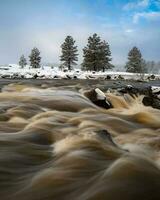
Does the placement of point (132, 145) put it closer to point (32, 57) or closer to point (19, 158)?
point (19, 158)

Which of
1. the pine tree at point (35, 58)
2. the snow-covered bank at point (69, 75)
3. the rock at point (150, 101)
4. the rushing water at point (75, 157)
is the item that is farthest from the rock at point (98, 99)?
the pine tree at point (35, 58)

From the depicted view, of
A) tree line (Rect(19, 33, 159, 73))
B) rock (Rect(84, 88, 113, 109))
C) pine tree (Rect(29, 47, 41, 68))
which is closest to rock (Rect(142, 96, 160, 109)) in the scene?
rock (Rect(84, 88, 113, 109))

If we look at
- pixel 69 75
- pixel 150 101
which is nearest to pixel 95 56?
pixel 69 75

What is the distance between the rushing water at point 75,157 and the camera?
388 cm

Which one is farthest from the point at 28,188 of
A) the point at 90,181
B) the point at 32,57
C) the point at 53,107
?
the point at 32,57

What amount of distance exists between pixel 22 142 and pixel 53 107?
4.19m

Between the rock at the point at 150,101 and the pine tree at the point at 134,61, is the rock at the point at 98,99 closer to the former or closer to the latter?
the rock at the point at 150,101

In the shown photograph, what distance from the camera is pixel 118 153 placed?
5441 mm

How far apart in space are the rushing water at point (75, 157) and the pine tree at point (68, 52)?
209ft

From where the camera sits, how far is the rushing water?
12.7 feet

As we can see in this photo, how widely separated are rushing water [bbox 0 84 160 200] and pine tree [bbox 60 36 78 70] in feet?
209

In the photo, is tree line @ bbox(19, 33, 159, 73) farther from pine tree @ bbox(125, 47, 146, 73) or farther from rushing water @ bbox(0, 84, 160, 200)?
rushing water @ bbox(0, 84, 160, 200)

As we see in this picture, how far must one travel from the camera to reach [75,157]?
5004 mm

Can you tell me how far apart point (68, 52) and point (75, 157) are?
68.3 meters
